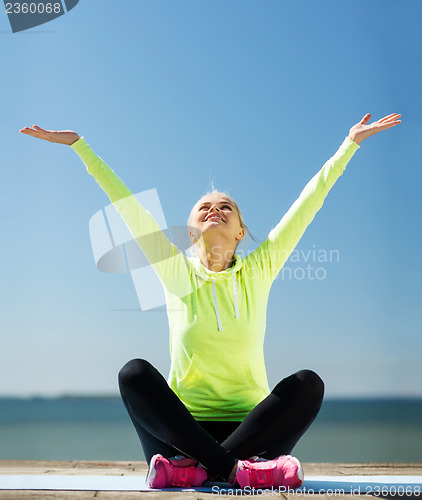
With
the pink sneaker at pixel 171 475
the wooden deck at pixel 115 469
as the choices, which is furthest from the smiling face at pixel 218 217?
the wooden deck at pixel 115 469

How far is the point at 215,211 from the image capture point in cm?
191

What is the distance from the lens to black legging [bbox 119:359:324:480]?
1470mm

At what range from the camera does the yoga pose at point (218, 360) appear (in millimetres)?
1485

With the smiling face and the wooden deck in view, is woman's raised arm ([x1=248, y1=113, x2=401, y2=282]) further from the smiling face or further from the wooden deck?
the wooden deck

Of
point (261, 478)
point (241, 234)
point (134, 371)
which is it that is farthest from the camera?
point (241, 234)

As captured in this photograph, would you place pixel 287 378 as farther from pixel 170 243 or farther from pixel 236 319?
pixel 170 243

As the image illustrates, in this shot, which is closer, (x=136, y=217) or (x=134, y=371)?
(x=134, y=371)

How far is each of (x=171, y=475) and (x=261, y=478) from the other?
0.82 ft

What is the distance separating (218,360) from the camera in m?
1.67

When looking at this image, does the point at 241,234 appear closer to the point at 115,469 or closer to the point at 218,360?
the point at 218,360

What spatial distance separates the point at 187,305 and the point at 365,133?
34.0 inches

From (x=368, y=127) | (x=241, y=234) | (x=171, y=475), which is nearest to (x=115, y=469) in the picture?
(x=171, y=475)

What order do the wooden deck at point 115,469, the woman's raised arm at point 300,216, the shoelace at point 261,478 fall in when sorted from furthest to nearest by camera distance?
the wooden deck at point 115,469, the woman's raised arm at point 300,216, the shoelace at point 261,478

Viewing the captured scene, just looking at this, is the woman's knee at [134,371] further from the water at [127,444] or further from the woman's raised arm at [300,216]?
the water at [127,444]
